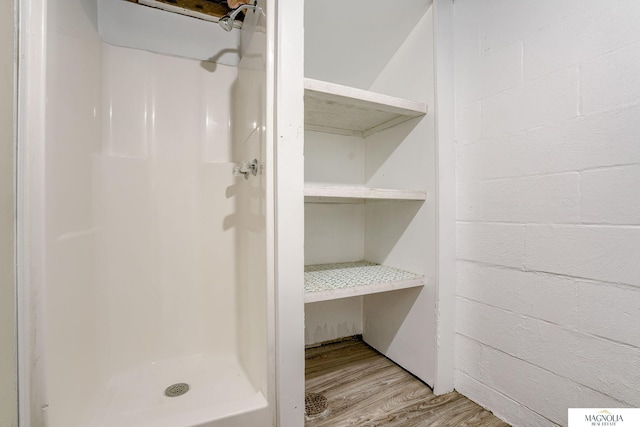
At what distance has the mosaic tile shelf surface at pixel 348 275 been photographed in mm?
1107

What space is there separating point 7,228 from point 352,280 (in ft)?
3.44

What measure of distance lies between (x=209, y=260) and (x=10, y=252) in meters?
0.77

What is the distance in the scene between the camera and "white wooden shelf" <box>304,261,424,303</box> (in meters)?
1.04

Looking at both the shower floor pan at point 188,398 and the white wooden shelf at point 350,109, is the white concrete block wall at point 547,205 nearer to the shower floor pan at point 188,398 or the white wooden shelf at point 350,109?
the white wooden shelf at point 350,109

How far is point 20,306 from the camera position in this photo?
2.30 ft

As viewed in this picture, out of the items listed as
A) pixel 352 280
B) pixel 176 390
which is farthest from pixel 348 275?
pixel 176 390

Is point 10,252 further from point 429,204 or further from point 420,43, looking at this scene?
point 420,43

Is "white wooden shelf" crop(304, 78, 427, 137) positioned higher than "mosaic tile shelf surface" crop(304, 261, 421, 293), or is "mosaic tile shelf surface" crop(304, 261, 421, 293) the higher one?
"white wooden shelf" crop(304, 78, 427, 137)

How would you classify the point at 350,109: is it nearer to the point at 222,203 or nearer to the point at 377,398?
the point at 222,203

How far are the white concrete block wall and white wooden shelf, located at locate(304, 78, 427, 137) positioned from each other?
10.2 inches

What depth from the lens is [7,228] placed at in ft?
2.28

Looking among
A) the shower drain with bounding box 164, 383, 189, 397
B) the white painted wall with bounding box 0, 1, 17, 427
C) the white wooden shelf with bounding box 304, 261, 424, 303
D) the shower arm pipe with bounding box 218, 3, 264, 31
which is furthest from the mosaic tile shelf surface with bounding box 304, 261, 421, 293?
the shower arm pipe with bounding box 218, 3, 264, 31

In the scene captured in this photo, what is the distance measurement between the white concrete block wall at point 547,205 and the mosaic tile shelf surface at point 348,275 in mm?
291

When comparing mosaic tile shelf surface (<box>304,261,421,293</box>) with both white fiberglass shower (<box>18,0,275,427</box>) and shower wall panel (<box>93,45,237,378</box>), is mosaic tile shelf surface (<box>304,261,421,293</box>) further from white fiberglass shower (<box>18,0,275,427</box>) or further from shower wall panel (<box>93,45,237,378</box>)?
shower wall panel (<box>93,45,237,378</box>)
